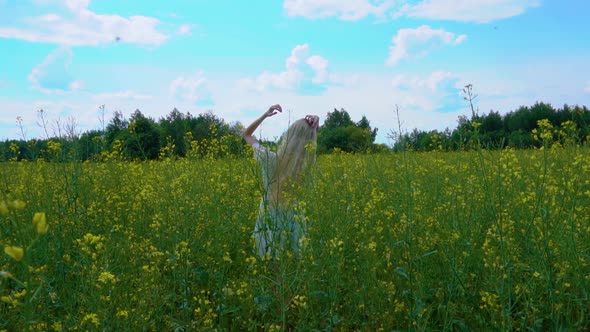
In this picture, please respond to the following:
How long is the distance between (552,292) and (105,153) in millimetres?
5865

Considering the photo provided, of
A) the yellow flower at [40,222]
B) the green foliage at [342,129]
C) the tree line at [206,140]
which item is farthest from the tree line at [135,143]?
the green foliage at [342,129]

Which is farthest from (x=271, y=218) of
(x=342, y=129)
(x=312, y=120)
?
(x=342, y=129)

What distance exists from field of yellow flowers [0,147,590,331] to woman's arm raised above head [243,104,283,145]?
566mm

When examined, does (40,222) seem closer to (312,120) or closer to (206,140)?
(312,120)

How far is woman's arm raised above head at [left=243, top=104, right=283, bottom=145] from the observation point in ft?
15.4

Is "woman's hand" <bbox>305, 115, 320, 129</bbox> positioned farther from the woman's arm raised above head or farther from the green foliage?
the green foliage

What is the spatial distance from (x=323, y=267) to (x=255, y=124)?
1.75 meters

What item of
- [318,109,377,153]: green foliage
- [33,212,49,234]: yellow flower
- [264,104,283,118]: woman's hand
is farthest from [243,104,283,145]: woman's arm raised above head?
[318,109,377,153]: green foliage

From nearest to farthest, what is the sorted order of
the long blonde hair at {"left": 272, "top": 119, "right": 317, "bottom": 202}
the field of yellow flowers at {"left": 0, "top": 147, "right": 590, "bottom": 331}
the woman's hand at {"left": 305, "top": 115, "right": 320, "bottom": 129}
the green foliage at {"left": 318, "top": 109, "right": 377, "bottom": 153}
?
the field of yellow flowers at {"left": 0, "top": 147, "right": 590, "bottom": 331} < the long blonde hair at {"left": 272, "top": 119, "right": 317, "bottom": 202} < the woman's hand at {"left": 305, "top": 115, "right": 320, "bottom": 129} < the green foliage at {"left": 318, "top": 109, "right": 377, "bottom": 153}

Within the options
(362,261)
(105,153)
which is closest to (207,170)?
(105,153)

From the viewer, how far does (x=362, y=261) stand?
3.75 meters

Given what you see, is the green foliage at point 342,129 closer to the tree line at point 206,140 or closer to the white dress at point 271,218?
the tree line at point 206,140

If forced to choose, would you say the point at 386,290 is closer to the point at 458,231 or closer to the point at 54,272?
the point at 458,231

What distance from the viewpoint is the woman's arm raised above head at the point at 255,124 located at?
4688mm
